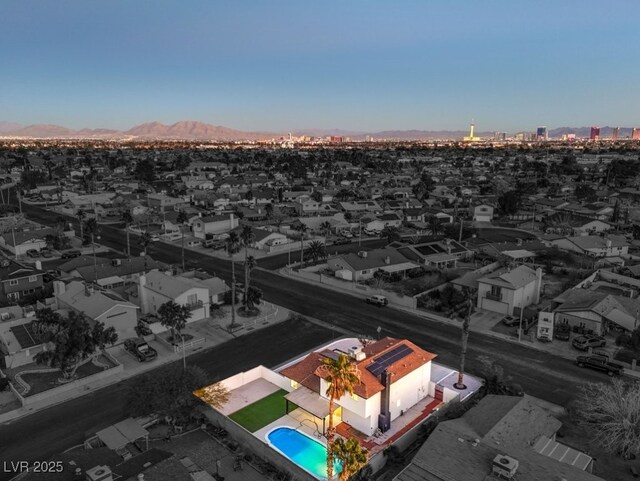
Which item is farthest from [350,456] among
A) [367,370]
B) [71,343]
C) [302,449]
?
[71,343]

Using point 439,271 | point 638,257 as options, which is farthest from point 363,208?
point 638,257

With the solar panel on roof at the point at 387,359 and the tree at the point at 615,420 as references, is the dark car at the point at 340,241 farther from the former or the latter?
the tree at the point at 615,420

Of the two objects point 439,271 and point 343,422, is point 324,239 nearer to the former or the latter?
point 439,271

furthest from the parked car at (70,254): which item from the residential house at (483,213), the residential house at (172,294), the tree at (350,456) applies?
the residential house at (483,213)

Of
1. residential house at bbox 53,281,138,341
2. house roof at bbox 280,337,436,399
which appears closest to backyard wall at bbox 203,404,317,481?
house roof at bbox 280,337,436,399

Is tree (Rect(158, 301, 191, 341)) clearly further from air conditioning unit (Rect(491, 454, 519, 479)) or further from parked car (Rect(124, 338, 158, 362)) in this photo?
air conditioning unit (Rect(491, 454, 519, 479))

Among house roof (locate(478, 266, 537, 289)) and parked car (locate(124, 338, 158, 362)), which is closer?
parked car (locate(124, 338, 158, 362))
